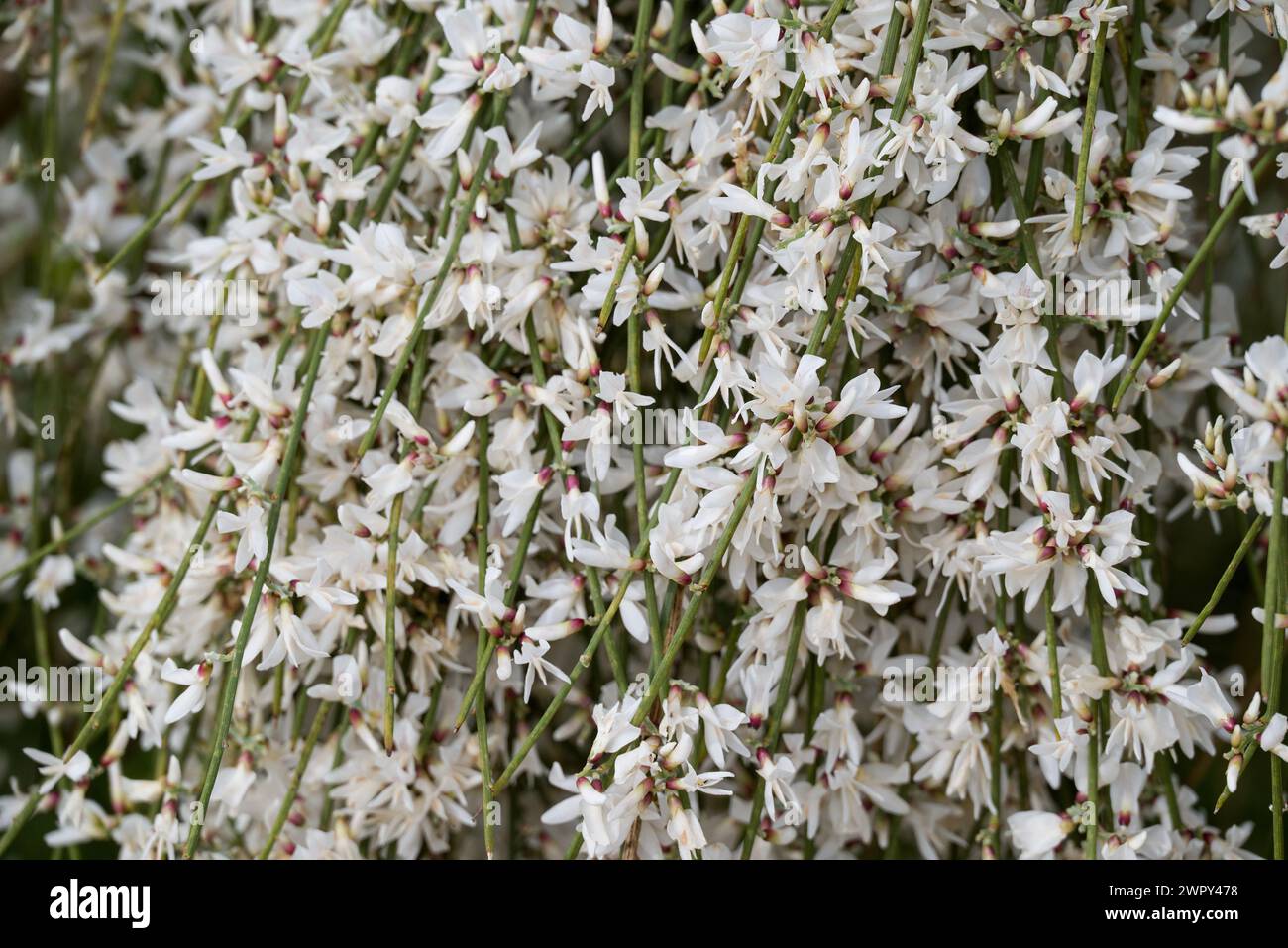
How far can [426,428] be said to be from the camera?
2.02ft

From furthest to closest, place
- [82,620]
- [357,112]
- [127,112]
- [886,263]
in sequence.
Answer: [82,620] < [127,112] < [357,112] < [886,263]

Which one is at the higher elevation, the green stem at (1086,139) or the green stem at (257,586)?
the green stem at (1086,139)

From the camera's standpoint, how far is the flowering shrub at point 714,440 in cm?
52

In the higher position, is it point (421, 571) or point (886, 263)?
point (886, 263)

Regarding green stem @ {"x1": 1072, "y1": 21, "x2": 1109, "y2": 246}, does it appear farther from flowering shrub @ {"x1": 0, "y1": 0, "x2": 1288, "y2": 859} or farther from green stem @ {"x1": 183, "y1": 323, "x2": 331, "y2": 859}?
green stem @ {"x1": 183, "y1": 323, "x2": 331, "y2": 859}

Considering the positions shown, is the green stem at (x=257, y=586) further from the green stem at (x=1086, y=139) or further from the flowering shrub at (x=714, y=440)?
the green stem at (x=1086, y=139)

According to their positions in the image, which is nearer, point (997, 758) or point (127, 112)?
point (997, 758)

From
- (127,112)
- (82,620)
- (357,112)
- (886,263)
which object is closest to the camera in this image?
(886,263)

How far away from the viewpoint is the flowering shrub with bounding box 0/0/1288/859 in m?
0.52

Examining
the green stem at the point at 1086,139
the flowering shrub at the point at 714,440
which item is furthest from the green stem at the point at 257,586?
the green stem at the point at 1086,139

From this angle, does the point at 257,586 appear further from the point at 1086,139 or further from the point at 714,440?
the point at 1086,139
